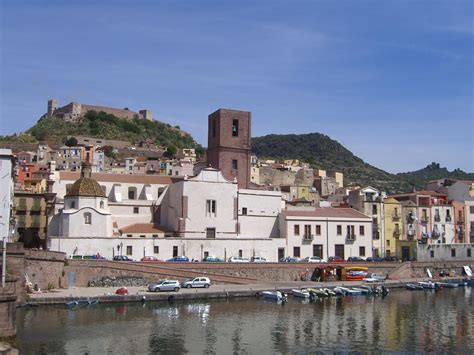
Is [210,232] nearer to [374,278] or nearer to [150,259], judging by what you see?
[150,259]

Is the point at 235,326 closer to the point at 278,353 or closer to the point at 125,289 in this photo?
the point at 278,353

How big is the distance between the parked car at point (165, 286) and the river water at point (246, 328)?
2.94 meters

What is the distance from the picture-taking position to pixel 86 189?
5788cm

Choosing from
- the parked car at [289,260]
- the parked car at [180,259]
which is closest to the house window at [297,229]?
the parked car at [289,260]

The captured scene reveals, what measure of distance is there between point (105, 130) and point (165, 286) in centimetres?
11310

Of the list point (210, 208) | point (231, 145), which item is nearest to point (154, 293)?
point (210, 208)

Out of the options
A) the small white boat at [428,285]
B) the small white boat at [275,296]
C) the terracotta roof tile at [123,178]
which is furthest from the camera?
the terracotta roof tile at [123,178]

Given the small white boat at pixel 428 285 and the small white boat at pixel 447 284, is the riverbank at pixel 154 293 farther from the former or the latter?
the small white boat at pixel 447 284

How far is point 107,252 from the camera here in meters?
54.8

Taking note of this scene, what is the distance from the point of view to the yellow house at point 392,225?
7288 cm

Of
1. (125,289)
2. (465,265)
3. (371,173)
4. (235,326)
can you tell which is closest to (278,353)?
(235,326)

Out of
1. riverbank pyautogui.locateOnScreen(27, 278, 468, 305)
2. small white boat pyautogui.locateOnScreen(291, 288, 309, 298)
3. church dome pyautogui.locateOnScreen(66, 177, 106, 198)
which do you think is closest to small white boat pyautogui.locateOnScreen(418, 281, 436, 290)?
riverbank pyautogui.locateOnScreen(27, 278, 468, 305)

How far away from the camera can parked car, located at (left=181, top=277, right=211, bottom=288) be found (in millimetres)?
52188

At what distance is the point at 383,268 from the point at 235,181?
18.8m
